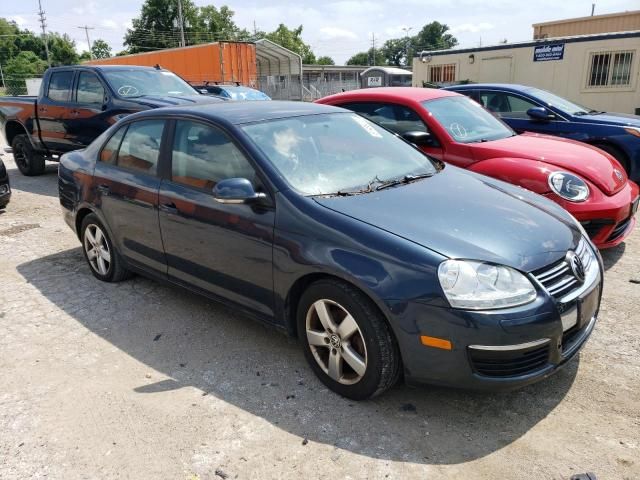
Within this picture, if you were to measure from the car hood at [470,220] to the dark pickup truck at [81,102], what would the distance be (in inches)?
215

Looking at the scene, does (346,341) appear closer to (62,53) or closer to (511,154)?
(511,154)

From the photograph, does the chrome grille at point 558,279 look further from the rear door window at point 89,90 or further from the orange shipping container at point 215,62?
the orange shipping container at point 215,62

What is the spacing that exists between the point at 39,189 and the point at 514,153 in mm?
7639

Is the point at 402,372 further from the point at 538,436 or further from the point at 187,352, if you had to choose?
the point at 187,352

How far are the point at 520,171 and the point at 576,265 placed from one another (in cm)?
217

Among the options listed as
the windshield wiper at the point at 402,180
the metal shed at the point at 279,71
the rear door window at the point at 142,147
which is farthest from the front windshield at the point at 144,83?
the metal shed at the point at 279,71

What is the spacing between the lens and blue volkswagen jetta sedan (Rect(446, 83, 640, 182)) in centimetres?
698

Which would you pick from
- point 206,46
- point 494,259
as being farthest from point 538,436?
point 206,46

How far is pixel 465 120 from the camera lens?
18.8 feet

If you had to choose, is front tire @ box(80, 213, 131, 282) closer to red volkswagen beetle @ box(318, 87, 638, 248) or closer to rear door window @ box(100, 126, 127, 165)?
rear door window @ box(100, 126, 127, 165)

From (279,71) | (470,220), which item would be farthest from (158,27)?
(470,220)

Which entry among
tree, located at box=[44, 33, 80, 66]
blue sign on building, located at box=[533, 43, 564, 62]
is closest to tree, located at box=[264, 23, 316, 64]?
tree, located at box=[44, 33, 80, 66]

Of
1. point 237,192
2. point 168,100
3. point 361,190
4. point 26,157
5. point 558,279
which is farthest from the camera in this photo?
point 26,157

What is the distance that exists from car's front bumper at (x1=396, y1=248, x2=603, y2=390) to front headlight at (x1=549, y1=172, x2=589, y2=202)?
2140 millimetres
